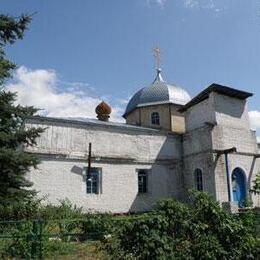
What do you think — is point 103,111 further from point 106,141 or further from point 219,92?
point 219,92

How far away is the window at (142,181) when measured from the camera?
22141 millimetres

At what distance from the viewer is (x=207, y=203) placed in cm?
988

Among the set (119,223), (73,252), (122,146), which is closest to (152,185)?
(122,146)

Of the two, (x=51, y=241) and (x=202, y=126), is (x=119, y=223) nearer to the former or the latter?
(x=51, y=241)

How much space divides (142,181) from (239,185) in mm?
5321

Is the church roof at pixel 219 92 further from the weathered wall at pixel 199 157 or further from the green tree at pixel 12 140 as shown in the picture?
the green tree at pixel 12 140

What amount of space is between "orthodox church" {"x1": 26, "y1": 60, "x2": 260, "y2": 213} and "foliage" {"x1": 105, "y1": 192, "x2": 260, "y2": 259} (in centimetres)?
1036

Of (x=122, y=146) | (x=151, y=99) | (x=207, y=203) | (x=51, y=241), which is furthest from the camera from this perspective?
(x=151, y=99)

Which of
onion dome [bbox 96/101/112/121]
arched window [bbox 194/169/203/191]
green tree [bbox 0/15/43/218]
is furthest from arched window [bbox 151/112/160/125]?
green tree [bbox 0/15/43/218]

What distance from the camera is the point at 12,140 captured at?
46.4 ft

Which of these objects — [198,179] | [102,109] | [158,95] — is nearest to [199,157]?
[198,179]

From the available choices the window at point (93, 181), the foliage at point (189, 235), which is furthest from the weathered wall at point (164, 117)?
the foliage at point (189, 235)

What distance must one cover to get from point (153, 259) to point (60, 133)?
1257 cm

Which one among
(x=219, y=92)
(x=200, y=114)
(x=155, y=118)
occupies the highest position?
(x=219, y=92)
